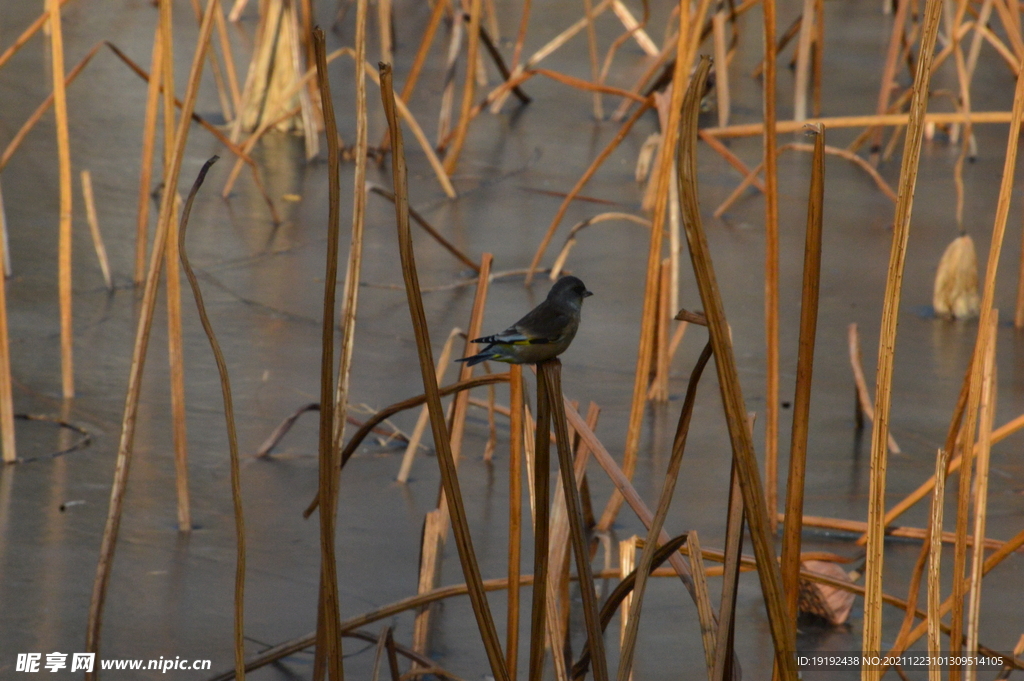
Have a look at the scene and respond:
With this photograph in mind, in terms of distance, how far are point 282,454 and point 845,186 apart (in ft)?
8.80

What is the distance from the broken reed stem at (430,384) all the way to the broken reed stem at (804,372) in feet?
0.87

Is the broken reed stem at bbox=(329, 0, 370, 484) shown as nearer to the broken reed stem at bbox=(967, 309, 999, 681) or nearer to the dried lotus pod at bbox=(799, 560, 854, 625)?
the broken reed stem at bbox=(967, 309, 999, 681)

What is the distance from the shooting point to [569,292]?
1.17 metres

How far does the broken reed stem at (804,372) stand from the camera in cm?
95

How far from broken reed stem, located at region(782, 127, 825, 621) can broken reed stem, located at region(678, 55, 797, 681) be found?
52 millimetres

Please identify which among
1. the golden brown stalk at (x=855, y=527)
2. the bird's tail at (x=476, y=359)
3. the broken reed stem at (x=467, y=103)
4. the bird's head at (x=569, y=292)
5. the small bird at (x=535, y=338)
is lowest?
the golden brown stalk at (x=855, y=527)

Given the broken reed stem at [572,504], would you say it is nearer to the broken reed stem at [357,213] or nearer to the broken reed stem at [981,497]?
the broken reed stem at [357,213]

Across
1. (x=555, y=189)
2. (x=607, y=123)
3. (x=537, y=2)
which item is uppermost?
(x=537, y=2)

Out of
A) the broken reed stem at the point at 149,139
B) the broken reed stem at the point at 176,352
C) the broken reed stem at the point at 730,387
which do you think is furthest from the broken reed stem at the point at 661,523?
the broken reed stem at the point at 149,139

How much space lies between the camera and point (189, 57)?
16.2 feet

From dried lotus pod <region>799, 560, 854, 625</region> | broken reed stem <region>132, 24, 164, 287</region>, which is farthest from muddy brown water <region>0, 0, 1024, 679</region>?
broken reed stem <region>132, 24, 164, 287</region>

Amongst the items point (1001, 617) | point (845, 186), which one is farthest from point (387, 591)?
point (845, 186)

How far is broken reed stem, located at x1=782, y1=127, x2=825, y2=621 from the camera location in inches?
37.5

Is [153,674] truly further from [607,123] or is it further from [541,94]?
[541,94]
